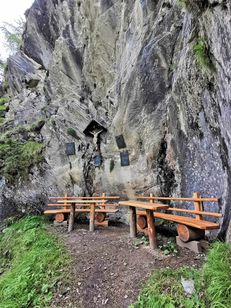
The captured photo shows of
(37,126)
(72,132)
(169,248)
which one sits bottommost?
(169,248)

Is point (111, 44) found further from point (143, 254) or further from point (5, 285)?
point (5, 285)

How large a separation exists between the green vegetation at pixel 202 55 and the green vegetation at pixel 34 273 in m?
5.20

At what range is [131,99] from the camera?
822 centimetres

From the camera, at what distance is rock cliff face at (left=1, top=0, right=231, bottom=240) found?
4.81 m

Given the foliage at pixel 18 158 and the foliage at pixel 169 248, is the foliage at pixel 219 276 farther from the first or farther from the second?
the foliage at pixel 18 158

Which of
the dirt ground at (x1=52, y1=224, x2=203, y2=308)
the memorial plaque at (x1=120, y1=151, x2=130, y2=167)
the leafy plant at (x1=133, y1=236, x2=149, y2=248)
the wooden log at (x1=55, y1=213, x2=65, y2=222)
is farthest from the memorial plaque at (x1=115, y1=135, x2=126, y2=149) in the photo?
the dirt ground at (x1=52, y1=224, x2=203, y2=308)

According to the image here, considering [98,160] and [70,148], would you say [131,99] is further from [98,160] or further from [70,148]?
[70,148]

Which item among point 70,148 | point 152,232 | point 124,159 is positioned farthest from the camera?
point 70,148

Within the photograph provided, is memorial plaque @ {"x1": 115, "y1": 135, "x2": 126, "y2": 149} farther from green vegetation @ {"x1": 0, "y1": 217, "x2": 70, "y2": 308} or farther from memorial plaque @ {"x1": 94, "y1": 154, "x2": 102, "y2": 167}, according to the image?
green vegetation @ {"x1": 0, "y1": 217, "x2": 70, "y2": 308}

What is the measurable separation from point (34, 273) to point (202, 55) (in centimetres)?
581

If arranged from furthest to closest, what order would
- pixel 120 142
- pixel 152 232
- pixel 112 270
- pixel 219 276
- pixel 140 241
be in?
pixel 120 142, pixel 140 241, pixel 152 232, pixel 112 270, pixel 219 276

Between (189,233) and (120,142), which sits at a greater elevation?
(120,142)

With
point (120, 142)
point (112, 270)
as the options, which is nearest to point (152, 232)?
point (112, 270)

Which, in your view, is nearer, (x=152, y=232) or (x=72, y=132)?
(x=152, y=232)
